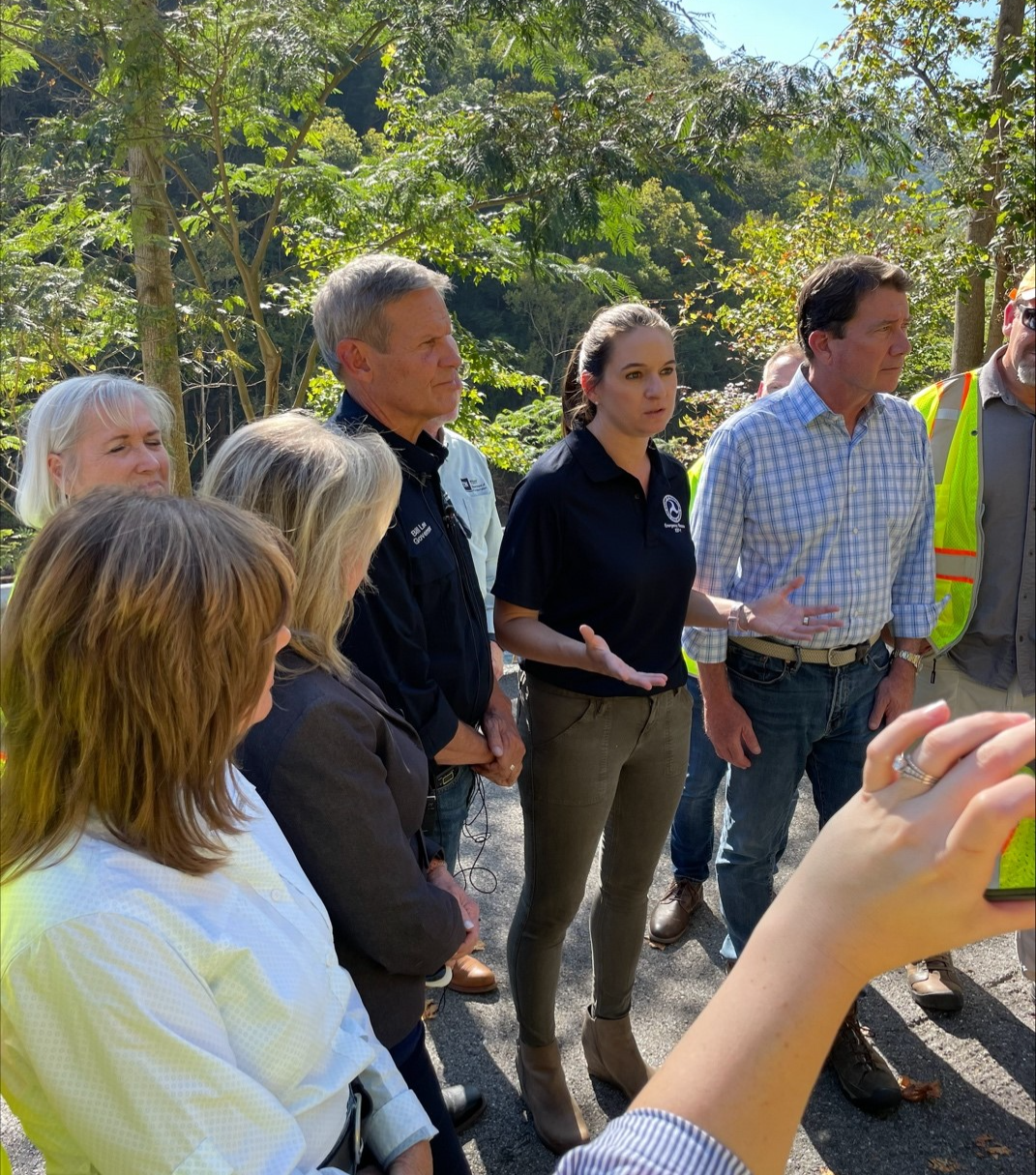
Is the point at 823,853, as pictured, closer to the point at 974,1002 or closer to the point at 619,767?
the point at 619,767

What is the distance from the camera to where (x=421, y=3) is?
6.91 m

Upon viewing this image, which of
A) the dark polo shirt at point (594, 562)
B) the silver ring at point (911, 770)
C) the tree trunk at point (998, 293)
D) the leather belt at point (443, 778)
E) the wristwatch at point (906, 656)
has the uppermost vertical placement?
the tree trunk at point (998, 293)

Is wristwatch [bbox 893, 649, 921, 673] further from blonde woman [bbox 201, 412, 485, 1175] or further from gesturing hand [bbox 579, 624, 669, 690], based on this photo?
blonde woman [bbox 201, 412, 485, 1175]

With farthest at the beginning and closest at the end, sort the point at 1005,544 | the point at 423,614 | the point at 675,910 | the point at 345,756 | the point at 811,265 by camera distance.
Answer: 1. the point at 811,265
2. the point at 675,910
3. the point at 1005,544
4. the point at 423,614
5. the point at 345,756

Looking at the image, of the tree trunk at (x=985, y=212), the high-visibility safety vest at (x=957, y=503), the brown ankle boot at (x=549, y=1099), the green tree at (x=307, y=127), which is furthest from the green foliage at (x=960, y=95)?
the brown ankle boot at (x=549, y=1099)

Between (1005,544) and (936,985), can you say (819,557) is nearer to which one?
(1005,544)

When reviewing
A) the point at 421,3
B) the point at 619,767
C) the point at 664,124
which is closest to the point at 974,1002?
the point at 619,767

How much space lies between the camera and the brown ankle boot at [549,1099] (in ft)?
8.27

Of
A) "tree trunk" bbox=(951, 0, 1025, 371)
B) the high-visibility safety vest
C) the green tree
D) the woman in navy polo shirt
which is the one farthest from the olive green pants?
"tree trunk" bbox=(951, 0, 1025, 371)

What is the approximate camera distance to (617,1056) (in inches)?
107

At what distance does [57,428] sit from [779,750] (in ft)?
7.16

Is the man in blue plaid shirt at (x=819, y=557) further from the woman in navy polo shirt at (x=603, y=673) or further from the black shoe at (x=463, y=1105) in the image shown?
the black shoe at (x=463, y=1105)

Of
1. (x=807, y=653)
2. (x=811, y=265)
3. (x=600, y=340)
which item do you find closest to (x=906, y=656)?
(x=807, y=653)

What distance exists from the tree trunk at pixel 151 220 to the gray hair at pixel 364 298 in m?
3.87
